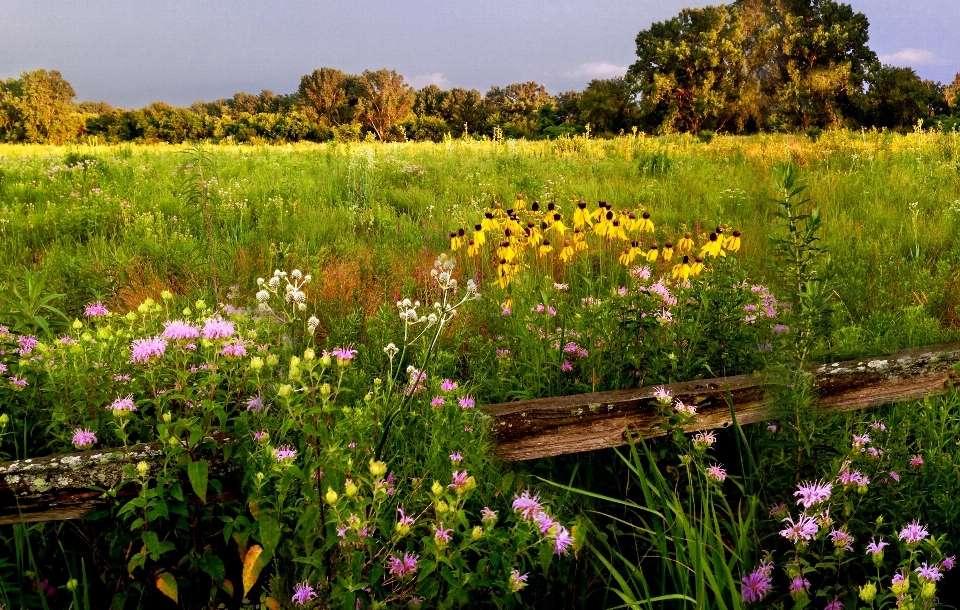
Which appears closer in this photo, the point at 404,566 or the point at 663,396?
the point at 404,566

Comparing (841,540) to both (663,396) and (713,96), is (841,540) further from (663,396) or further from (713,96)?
(713,96)

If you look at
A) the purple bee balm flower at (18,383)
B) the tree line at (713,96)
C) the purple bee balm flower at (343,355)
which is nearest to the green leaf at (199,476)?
the purple bee balm flower at (343,355)

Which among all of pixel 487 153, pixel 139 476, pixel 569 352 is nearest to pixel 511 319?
pixel 569 352

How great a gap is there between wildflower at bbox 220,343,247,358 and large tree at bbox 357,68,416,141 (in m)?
53.7

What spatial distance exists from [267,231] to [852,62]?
42893mm

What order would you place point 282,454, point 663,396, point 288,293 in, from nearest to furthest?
point 282,454
point 663,396
point 288,293

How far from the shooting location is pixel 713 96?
1474 inches

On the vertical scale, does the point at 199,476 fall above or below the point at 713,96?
below

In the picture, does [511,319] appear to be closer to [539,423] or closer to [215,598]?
[539,423]

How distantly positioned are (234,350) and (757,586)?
1645 millimetres

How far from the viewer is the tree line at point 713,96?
120 ft

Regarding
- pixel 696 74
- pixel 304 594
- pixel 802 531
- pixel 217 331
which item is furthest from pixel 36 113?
pixel 802 531

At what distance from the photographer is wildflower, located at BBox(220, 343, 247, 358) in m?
1.85

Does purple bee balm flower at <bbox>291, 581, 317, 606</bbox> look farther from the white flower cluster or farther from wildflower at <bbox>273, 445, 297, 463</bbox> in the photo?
the white flower cluster
